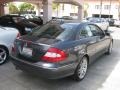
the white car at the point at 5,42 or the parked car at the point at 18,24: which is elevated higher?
the parked car at the point at 18,24

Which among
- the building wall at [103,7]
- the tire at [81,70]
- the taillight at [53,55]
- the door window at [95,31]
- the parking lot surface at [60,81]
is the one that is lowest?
the parking lot surface at [60,81]

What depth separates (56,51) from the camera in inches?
155

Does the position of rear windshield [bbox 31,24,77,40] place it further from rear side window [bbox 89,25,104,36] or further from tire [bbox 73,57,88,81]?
rear side window [bbox 89,25,104,36]

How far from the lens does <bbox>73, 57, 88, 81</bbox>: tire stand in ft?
15.1

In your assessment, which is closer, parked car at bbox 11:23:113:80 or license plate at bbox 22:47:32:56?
parked car at bbox 11:23:113:80

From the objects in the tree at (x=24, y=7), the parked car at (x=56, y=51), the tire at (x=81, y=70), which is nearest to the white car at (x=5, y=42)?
the parked car at (x=56, y=51)

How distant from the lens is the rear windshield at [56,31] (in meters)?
4.46

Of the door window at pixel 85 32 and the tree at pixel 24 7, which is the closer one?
the door window at pixel 85 32

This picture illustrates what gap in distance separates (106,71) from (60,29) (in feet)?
6.52

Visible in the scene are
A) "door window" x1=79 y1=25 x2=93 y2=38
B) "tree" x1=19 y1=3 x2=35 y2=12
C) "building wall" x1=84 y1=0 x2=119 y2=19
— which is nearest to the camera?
"door window" x1=79 y1=25 x2=93 y2=38

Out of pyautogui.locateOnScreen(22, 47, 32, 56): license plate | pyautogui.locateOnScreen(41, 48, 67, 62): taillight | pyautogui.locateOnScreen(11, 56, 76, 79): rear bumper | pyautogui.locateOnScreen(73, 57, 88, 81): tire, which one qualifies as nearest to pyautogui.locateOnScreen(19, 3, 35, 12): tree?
pyautogui.locateOnScreen(73, 57, 88, 81): tire

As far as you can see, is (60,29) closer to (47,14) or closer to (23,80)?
(23,80)

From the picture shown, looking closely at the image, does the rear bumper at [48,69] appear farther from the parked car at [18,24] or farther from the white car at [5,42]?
the parked car at [18,24]

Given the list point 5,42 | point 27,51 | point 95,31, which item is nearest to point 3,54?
point 5,42
